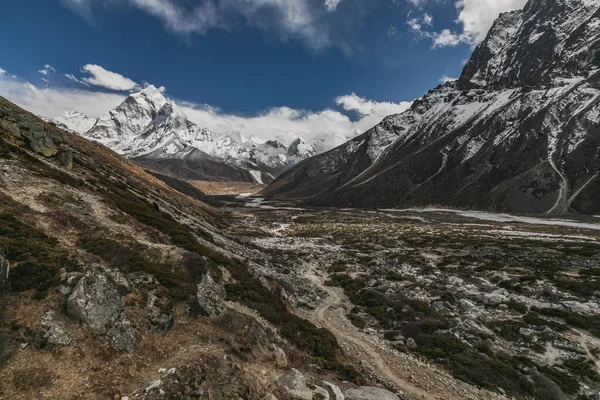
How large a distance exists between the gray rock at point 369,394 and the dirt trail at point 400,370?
1.43 m

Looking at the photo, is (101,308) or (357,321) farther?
(357,321)

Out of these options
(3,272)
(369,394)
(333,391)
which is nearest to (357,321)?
(369,394)

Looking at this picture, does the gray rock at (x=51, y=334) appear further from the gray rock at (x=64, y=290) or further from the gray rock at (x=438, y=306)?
the gray rock at (x=438, y=306)

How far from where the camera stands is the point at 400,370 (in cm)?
1909

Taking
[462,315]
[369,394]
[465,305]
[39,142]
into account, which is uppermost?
[39,142]

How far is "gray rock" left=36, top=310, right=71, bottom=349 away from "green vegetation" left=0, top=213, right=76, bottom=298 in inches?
57.7

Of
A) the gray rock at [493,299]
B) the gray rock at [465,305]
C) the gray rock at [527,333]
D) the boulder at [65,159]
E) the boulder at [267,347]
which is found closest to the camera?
the boulder at [267,347]

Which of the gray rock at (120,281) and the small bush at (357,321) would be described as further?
the small bush at (357,321)

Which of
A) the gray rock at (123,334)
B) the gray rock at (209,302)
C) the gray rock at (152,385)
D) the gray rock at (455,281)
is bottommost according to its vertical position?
the gray rock at (152,385)

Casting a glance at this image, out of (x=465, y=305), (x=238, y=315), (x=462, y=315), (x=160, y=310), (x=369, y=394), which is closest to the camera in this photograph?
(x=369, y=394)

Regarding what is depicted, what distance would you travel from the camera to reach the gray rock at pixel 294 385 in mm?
13789

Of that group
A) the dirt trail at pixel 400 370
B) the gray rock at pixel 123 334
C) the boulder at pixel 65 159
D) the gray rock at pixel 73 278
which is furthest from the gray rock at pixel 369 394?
the boulder at pixel 65 159

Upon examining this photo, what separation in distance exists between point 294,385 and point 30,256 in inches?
572

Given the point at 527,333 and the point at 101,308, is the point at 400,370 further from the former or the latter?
the point at 101,308
